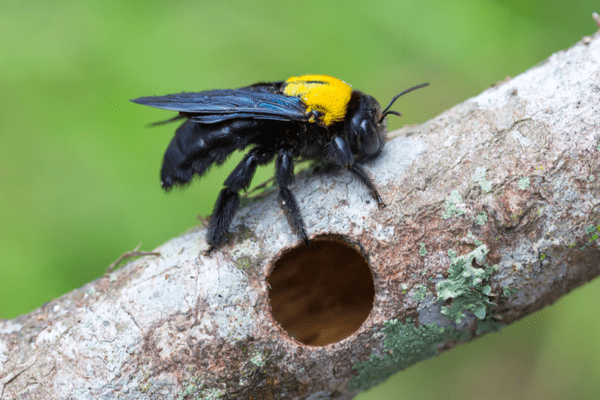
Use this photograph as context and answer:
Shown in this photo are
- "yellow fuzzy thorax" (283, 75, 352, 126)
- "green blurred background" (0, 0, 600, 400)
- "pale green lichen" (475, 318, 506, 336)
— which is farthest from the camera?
"green blurred background" (0, 0, 600, 400)

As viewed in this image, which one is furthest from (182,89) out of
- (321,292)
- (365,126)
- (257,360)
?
(257,360)

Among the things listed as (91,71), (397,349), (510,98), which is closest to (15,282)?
(91,71)

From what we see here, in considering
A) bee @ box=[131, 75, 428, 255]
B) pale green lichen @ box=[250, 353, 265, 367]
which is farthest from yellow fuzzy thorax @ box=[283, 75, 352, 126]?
pale green lichen @ box=[250, 353, 265, 367]

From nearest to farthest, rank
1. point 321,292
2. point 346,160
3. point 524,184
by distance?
point 524,184 → point 346,160 → point 321,292

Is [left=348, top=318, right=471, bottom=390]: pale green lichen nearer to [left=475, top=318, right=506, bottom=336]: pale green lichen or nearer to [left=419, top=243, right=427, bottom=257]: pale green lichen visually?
[left=475, top=318, right=506, bottom=336]: pale green lichen

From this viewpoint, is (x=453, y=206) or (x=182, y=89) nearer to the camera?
(x=453, y=206)

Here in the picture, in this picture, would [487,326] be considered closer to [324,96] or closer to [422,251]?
[422,251]
